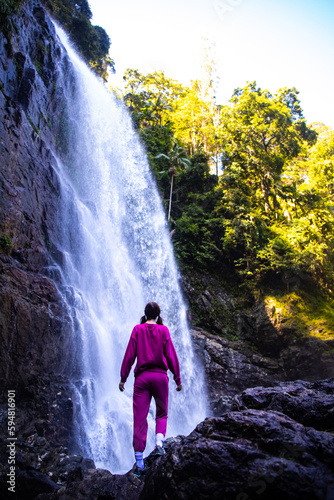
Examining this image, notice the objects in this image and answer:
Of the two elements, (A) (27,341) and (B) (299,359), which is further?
(B) (299,359)

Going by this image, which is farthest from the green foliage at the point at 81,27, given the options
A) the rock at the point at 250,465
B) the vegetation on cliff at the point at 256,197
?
the rock at the point at 250,465

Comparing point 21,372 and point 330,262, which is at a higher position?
point 330,262

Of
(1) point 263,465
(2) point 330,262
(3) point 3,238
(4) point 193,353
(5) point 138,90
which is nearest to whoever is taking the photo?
(1) point 263,465

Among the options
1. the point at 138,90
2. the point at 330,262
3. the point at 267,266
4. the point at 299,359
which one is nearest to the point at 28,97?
the point at 267,266

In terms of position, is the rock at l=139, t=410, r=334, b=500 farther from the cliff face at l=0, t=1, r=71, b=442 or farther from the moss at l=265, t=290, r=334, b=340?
the moss at l=265, t=290, r=334, b=340

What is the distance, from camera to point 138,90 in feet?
86.7

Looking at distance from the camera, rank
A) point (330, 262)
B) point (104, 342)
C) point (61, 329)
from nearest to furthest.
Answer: point (61, 329)
point (104, 342)
point (330, 262)

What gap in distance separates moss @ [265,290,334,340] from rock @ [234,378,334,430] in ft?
30.2

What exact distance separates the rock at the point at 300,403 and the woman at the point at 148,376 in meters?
1.41

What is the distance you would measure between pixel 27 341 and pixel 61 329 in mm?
977

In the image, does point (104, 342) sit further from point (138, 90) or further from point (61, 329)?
point (138, 90)

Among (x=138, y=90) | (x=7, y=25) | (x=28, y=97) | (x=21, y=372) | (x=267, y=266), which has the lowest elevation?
(x=21, y=372)

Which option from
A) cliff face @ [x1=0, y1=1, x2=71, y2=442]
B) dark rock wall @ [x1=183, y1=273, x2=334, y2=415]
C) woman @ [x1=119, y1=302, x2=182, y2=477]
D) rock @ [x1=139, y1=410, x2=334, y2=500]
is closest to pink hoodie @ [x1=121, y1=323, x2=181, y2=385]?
woman @ [x1=119, y1=302, x2=182, y2=477]

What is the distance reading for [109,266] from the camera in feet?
37.7
